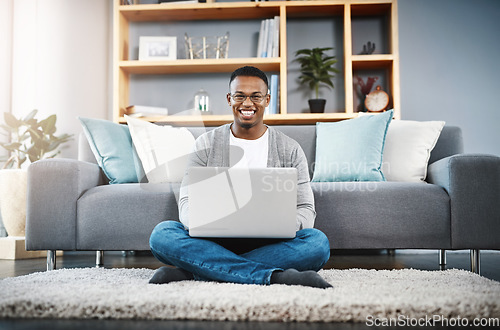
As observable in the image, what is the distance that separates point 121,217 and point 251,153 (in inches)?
26.7

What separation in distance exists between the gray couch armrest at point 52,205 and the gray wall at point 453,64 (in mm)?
2609

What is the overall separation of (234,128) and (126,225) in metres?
0.66

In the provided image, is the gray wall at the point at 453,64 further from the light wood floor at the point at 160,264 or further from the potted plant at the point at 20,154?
the potted plant at the point at 20,154

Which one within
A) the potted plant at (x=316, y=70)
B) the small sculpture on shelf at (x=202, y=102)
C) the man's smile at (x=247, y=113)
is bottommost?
the man's smile at (x=247, y=113)

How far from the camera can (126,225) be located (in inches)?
86.3

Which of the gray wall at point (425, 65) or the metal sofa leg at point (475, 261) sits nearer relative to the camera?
the metal sofa leg at point (475, 261)

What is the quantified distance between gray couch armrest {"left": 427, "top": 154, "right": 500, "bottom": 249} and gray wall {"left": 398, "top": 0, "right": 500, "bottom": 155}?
1.73m

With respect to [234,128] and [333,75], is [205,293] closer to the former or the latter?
[234,128]

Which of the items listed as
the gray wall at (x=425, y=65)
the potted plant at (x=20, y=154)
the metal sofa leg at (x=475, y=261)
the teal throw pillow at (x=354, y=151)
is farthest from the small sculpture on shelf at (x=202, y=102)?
the metal sofa leg at (x=475, y=261)

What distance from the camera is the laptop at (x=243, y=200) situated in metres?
1.49

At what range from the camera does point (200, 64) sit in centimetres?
367

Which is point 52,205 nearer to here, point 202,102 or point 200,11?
point 202,102

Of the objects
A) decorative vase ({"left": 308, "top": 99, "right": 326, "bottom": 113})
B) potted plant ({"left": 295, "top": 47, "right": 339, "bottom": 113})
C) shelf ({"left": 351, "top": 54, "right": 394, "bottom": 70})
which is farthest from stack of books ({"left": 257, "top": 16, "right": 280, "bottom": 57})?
shelf ({"left": 351, "top": 54, "right": 394, "bottom": 70})

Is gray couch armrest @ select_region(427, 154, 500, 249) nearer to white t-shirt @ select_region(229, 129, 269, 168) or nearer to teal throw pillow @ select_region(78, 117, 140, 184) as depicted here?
white t-shirt @ select_region(229, 129, 269, 168)
